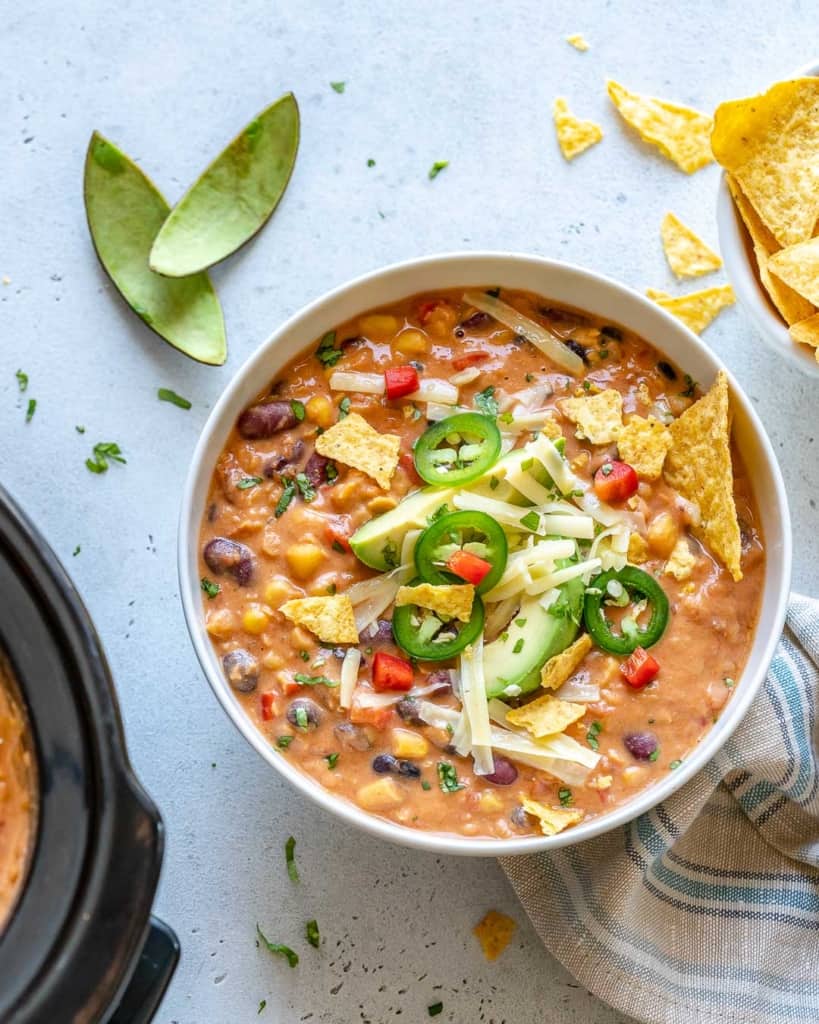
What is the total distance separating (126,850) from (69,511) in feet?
3.42

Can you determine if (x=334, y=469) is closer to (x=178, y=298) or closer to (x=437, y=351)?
(x=437, y=351)

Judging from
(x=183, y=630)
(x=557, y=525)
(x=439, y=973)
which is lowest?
(x=439, y=973)

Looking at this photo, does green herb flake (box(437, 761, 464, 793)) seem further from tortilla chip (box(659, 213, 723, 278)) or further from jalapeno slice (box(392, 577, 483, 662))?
tortilla chip (box(659, 213, 723, 278))

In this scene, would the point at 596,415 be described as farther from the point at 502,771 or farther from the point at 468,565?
the point at 502,771

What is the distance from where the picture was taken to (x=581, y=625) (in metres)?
3.16

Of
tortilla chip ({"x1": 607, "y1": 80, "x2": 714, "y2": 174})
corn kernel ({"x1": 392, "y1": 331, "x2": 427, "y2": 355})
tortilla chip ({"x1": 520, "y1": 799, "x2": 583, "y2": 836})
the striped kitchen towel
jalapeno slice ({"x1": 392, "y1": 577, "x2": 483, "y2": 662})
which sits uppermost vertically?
tortilla chip ({"x1": 607, "y1": 80, "x2": 714, "y2": 174})

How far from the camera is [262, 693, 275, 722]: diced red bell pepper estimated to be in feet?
10.3

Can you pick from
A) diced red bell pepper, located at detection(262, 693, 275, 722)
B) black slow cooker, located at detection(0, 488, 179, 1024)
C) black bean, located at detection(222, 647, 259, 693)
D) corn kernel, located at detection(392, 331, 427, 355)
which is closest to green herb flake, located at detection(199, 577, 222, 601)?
black bean, located at detection(222, 647, 259, 693)

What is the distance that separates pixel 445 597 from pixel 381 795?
50 centimetres

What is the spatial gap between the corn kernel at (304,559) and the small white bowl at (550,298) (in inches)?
9.5

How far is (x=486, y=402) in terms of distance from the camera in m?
3.20

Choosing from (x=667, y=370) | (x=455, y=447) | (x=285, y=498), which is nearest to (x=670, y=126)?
(x=667, y=370)

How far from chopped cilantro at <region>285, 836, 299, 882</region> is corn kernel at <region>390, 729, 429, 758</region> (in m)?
0.60

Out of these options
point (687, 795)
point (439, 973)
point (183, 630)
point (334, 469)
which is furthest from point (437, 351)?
point (439, 973)
